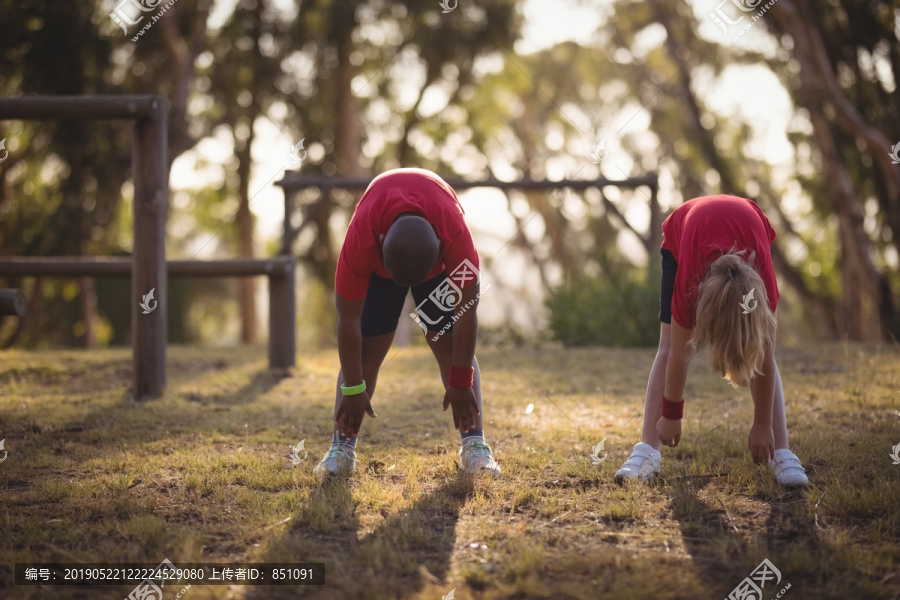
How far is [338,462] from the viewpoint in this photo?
3.23 metres

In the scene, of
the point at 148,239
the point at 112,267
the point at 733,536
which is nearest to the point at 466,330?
the point at 733,536

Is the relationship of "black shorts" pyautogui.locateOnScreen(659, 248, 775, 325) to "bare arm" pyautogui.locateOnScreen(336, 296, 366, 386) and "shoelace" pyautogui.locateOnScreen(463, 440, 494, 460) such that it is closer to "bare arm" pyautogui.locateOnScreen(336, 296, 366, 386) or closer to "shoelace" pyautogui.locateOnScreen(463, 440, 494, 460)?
"shoelace" pyautogui.locateOnScreen(463, 440, 494, 460)

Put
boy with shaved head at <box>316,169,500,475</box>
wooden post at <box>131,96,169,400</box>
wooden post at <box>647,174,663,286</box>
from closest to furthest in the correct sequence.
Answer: boy with shaved head at <box>316,169,500,475</box> → wooden post at <box>131,96,169,400</box> → wooden post at <box>647,174,663,286</box>

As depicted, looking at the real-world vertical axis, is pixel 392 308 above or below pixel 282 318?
above

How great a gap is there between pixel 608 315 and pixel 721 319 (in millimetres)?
5517

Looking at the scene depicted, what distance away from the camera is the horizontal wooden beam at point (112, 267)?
5684 mm

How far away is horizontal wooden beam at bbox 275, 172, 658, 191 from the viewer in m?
7.73

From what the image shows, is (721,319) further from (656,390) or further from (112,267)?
(112,267)

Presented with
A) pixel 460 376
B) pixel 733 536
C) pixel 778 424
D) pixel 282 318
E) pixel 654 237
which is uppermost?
pixel 654 237

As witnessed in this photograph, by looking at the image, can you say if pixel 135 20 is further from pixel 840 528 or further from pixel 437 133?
pixel 840 528

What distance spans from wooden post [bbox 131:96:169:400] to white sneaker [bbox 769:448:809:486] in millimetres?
4080

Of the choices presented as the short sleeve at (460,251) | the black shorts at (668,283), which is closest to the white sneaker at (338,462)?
the short sleeve at (460,251)

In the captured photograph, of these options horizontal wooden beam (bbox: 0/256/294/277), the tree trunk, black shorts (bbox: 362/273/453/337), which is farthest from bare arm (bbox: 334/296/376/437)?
the tree trunk

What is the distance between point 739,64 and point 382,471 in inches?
651
